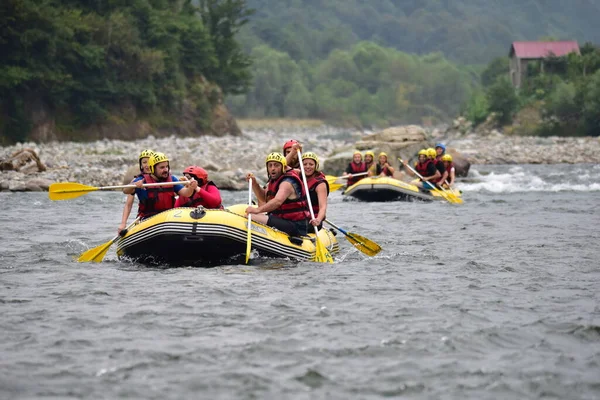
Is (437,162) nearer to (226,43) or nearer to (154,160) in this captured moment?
(154,160)

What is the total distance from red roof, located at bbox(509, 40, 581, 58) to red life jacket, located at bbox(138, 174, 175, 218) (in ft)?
226

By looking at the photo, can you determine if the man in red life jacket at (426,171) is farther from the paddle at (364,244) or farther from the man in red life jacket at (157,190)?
the man in red life jacket at (157,190)

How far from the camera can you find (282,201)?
1103 cm

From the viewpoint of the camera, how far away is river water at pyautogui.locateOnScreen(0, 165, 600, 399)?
6.09 m

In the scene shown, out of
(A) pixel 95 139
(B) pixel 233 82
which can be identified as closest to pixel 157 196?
(A) pixel 95 139

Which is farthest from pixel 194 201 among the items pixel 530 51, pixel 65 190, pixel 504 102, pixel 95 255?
pixel 530 51

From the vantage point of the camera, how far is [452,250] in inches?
489

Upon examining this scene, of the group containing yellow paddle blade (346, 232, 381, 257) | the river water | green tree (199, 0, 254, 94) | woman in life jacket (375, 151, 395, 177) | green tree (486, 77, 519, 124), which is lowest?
the river water

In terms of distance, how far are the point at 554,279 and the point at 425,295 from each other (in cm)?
173

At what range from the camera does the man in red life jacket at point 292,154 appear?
12266 mm

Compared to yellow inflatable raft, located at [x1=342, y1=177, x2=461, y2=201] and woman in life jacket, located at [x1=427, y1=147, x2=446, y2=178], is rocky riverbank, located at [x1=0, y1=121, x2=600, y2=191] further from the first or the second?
woman in life jacket, located at [x1=427, y1=147, x2=446, y2=178]

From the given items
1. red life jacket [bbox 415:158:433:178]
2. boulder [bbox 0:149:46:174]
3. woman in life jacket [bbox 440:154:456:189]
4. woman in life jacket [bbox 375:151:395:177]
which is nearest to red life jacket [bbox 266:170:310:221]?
woman in life jacket [bbox 375:151:395:177]

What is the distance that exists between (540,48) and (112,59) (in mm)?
44364

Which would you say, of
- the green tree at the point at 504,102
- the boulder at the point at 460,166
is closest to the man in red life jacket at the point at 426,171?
the boulder at the point at 460,166
